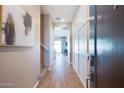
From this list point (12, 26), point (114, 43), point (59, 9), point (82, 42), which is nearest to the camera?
point (114, 43)

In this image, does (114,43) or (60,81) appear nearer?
(114,43)

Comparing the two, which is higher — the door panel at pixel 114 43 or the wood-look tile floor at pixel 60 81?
the door panel at pixel 114 43

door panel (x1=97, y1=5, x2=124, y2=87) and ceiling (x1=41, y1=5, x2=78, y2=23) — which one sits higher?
ceiling (x1=41, y1=5, x2=78, y2=23)

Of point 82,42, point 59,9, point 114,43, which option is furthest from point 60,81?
point 114,43

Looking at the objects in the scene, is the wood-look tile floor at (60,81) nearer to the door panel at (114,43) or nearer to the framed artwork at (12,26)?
the framed artwork at (12,26)

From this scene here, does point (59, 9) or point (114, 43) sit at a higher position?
point (59, 9)

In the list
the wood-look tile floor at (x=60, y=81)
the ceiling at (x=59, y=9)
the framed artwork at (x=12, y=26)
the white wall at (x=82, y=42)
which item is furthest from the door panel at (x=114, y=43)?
the ceiling at (x=59, y=9)

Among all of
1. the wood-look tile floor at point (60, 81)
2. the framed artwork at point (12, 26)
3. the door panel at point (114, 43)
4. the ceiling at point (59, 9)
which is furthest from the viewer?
the ceiling at point (59, 9)

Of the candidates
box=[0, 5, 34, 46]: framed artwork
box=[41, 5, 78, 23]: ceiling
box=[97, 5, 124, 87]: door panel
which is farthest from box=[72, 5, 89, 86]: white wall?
box=[97, 5, 124, 87]: door panel

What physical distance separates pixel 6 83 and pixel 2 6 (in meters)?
0.95

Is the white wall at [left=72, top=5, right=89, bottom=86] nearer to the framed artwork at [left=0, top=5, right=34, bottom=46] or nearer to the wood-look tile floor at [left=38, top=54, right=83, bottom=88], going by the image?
the wood-look tile floor at [left=38, top=54, right=83, bottom=88]

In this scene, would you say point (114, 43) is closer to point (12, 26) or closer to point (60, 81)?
point (12, 26)
